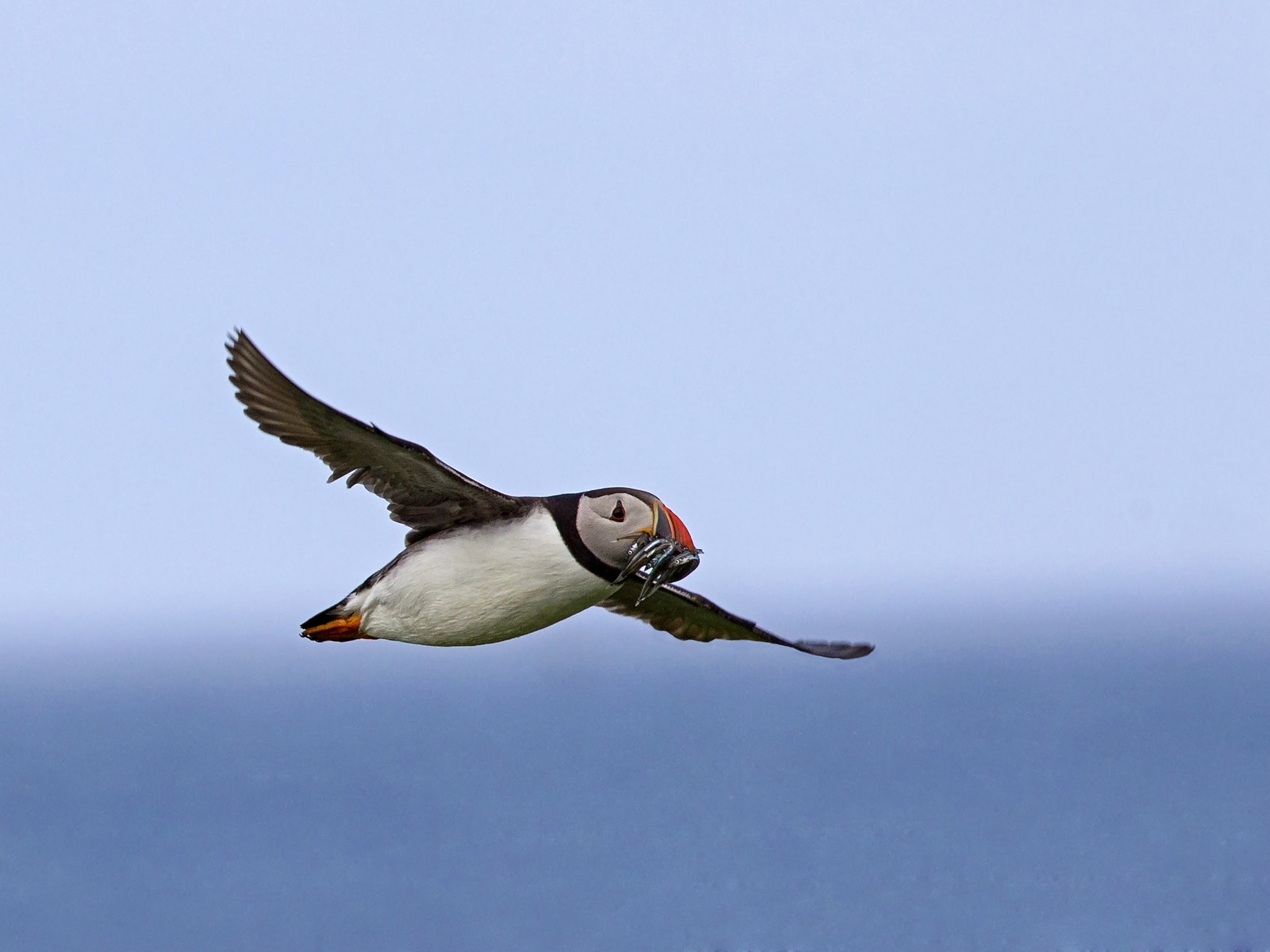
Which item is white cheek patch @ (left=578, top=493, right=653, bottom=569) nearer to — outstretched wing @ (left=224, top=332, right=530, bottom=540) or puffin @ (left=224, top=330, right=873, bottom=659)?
puffin @ (left=224, top=330, right=873, bottom=659)

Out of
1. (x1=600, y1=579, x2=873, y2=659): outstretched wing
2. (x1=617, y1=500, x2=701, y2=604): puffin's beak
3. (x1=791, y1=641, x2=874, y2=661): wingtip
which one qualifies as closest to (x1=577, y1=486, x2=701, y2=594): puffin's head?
(x1=617, y1=500, x2=701, y2=604): puffin's beak

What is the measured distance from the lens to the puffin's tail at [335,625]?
9.24 m

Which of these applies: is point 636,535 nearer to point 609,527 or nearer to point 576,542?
point 609,527

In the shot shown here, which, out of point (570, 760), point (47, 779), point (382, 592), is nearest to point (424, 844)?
point (570, 760)

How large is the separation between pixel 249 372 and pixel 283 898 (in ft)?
316

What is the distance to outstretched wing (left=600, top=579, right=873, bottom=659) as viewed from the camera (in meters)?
10.5

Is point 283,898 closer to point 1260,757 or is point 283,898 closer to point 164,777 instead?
point 164,777

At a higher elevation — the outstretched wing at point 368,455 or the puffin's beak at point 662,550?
the outstretched wing at point 368,455

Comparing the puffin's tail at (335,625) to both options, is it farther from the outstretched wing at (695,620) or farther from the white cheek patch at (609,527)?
the outstretched wing at (695,620)

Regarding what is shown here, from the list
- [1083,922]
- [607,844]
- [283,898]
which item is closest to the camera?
[1083,922]

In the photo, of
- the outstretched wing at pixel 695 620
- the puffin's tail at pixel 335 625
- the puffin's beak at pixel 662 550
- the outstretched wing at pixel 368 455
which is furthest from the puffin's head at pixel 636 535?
the puffin's tail at pixel 335 625

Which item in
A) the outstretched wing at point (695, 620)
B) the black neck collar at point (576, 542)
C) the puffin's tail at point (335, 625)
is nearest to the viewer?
the black neck collar at point (576, 542)

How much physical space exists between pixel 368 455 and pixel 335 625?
114cm

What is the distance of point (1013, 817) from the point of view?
373ft
